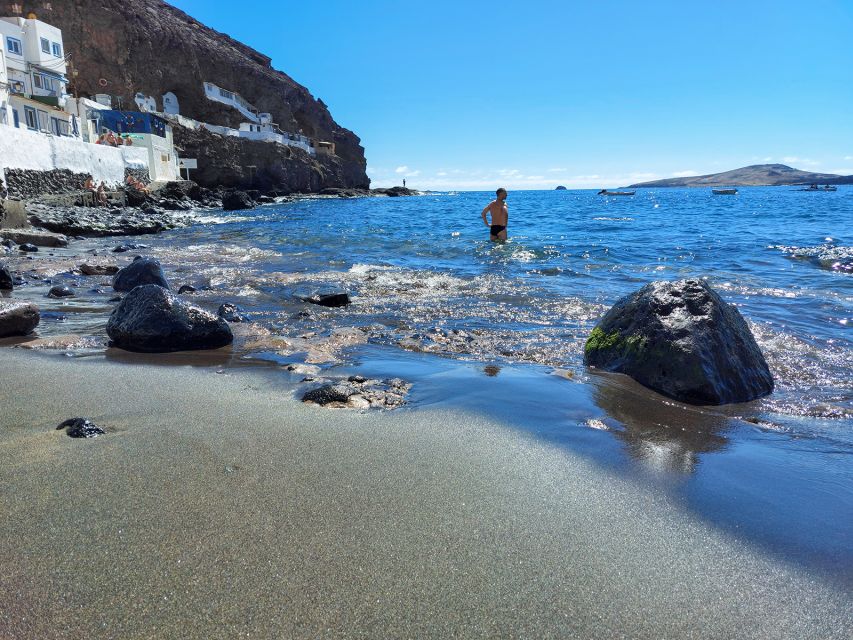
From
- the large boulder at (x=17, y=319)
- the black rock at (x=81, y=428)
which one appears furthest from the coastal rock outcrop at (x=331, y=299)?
the black rock at (x=81, y=428)

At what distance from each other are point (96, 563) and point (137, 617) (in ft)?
1.12

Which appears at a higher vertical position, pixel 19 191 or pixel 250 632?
pixel 19 191

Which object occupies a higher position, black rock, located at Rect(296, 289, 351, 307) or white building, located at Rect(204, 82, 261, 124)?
white building, located at Rect(204, 82, 261, 124)

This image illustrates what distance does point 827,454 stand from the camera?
3.23 meters

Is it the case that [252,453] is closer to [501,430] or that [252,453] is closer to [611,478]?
[501,430]

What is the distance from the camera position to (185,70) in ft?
229

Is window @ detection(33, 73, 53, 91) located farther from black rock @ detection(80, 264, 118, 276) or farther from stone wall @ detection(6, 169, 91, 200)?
black rock @ detection(80, 264, 118, 276)

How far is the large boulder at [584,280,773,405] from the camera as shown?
13.9 ft

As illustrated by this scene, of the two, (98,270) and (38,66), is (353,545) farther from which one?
(38,66)

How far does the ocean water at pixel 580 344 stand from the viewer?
2801mm

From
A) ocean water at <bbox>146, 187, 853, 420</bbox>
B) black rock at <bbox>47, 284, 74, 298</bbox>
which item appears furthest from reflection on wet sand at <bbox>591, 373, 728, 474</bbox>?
black rock at <bbox>47, 284, 74, 298</bbox>

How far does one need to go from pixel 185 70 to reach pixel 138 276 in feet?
244

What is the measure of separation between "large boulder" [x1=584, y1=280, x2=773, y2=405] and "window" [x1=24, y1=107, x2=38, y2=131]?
1350 inches

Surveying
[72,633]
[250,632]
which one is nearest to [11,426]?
[72,633]
